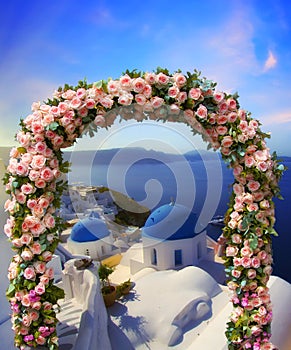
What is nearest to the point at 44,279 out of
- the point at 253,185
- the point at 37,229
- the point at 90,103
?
the point at 37,229

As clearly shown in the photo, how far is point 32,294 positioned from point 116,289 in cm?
275

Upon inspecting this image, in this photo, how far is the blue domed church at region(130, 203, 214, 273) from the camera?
4.59 m

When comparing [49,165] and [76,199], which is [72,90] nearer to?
[49,165]

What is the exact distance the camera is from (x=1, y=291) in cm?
283

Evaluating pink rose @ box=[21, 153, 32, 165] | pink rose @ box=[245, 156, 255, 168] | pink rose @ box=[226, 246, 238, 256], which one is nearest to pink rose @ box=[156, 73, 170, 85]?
pink rose @ box=[245, 156, 255, 168]

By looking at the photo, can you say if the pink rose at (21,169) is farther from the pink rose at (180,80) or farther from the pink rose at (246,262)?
the pink rose at (246,262)

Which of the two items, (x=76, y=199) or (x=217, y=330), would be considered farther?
(x=76, y=199)

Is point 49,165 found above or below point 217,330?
above

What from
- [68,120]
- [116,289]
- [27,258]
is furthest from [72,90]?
[116,289]

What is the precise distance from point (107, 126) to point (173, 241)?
2759mm

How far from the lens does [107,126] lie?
8.15 feet

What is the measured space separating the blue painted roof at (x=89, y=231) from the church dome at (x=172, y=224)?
17.7ft

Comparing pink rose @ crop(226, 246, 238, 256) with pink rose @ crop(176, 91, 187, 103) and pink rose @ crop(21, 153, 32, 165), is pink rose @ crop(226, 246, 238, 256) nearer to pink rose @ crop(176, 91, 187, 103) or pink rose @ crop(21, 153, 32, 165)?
pink rose @ crop(176, 91, 187, 103)

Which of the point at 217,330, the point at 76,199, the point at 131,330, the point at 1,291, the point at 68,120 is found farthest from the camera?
the point at 76,199
